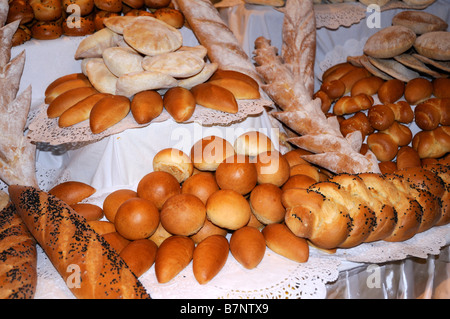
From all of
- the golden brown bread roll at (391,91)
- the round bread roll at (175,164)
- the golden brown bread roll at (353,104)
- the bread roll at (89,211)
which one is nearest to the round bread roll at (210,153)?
the round bread roll at (175,164)

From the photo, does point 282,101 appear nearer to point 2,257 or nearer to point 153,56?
point 153,56

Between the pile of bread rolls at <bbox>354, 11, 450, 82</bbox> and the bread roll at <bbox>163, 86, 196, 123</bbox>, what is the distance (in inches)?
53.0

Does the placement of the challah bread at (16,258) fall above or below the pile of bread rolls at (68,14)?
below

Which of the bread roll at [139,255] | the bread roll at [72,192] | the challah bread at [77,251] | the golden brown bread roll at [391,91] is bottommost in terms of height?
the bread roll at [72,192]

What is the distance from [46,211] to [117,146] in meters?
0.42

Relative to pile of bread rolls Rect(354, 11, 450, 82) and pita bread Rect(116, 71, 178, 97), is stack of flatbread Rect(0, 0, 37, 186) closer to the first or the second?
pita bread Rect(116, 71, 178, 97)

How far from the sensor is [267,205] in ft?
4.32

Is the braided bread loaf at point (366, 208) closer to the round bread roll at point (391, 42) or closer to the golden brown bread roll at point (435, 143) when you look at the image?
the golden brown bread roll at point (435, 143)

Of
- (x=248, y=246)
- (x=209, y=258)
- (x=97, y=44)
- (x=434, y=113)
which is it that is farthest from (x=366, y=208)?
(x=97, y=44)

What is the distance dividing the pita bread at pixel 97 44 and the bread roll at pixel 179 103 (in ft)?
1.48

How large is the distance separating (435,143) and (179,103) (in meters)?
1.50

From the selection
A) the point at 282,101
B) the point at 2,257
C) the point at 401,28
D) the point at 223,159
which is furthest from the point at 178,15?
the point at 2,257

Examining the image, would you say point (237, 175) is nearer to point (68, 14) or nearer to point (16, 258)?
point (16, 258)

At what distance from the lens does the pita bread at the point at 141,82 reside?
1.50 meters
